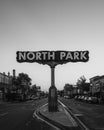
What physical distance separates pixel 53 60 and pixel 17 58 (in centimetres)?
423

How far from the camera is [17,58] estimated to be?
29234 millimetres

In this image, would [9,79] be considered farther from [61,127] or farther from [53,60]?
[61,127]

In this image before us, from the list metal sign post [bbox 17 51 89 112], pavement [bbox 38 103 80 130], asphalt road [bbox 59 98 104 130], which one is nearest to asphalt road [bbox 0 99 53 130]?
pavement [bbox 38 103 80 130]

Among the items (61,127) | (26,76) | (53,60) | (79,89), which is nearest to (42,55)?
(53,60)

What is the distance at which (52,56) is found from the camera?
28.5m

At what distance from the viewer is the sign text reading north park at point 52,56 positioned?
28578 millimetres

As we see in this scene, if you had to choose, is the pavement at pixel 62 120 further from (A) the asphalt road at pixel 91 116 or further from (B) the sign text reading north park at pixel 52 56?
(B) the sign text reading north park at pixel 52 56

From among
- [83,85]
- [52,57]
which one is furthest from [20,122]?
[83,85]

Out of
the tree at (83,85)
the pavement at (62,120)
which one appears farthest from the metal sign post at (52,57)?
the tree at (83,85)

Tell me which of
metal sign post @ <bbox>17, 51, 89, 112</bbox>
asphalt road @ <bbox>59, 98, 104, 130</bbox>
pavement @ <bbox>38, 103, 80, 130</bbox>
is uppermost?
metal sign post @ <bbox>17, 51, 89, 112</bbox>

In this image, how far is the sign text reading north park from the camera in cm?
2858

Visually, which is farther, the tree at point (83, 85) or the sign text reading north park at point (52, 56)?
the tree at point (83, 85)

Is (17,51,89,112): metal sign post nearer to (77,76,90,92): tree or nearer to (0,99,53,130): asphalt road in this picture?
(0,99,53,130): asphalt road

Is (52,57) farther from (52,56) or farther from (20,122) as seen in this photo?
(20,122)
